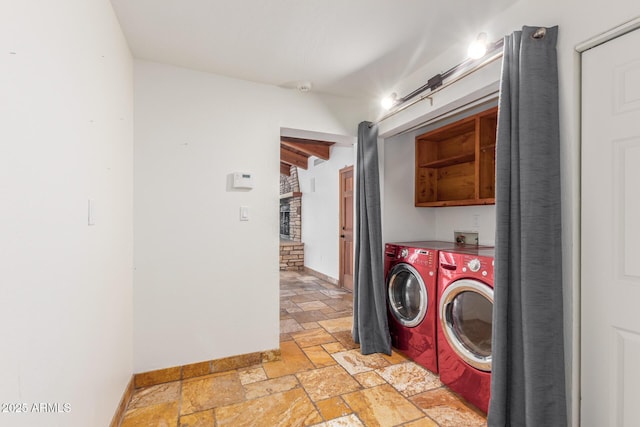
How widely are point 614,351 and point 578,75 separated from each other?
1204 millimetres

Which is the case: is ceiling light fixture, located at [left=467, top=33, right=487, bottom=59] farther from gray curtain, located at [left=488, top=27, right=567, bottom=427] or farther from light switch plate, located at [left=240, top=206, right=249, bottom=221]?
light switch plate, located at [left=240, top=206, right=249, bottom=221]

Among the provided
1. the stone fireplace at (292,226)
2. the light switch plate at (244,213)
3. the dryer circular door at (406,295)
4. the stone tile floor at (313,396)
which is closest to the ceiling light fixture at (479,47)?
the dryer circular door at (406,295)

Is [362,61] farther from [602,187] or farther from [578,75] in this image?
[602,187]

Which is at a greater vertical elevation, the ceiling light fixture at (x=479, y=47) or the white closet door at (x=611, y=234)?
the ceiling light fixture at (x=479, y=47)

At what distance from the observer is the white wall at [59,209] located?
0.79m

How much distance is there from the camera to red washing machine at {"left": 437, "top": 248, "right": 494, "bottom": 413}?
1.84 m

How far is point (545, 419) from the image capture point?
1.37 m

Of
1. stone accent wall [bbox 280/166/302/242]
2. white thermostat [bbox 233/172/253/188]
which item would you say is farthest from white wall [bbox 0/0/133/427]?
stone accent wall [bbox 280/166/302/242]

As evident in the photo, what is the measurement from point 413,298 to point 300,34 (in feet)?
7.03

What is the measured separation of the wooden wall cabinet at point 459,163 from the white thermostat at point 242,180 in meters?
1.62

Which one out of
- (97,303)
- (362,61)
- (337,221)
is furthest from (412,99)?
(337,221)

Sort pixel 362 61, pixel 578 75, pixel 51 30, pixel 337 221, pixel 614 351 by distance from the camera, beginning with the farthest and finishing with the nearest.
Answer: pixel 337 221
pixel 362 61
pixel 578 75
pixel 614 351
pixel 51 30

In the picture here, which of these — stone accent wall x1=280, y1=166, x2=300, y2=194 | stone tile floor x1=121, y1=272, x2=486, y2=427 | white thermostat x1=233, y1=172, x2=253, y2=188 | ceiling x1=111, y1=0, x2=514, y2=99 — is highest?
ceiling x1=111, y1=0, x2=514, y2=99

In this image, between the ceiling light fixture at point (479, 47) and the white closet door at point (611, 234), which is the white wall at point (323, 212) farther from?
the white closet door at point (611, 234)
